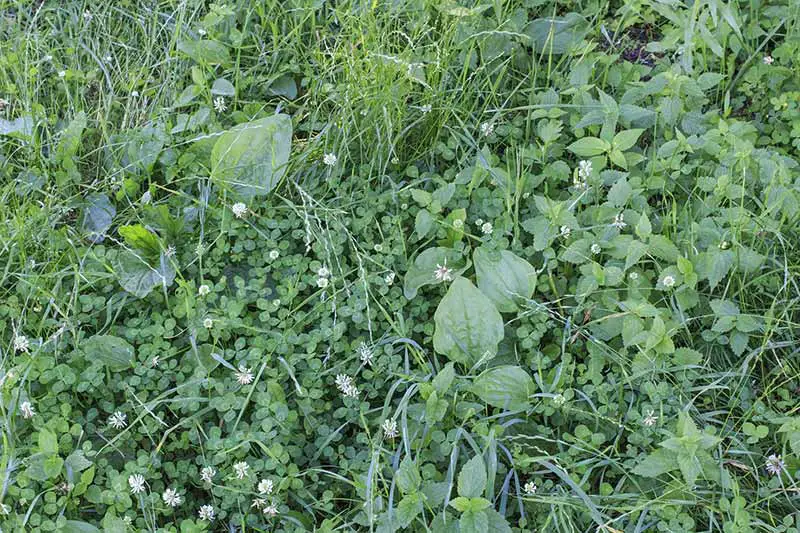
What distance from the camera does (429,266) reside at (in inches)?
90.1

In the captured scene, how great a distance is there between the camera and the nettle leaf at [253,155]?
7.98 ft

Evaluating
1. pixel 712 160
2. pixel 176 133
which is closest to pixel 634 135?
pixel 712 160

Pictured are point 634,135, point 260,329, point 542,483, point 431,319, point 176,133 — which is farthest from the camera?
point 176,133

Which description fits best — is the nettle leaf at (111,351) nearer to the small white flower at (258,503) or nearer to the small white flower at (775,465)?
the small white flower at (258,503)

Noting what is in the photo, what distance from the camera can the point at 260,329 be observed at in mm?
2109

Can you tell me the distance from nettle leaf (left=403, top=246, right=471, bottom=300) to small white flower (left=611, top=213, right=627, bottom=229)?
1.35 feet

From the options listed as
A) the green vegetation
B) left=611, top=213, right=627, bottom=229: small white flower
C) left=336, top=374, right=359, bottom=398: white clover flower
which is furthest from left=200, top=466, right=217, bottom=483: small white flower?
left=611, top=213, right=627, bottom=229: small white flower

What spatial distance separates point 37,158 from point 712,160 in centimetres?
201

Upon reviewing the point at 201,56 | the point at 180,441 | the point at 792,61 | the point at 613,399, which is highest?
the point at 792,61

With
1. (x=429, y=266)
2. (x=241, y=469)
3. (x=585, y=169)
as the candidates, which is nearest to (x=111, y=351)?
(x=241, y=469)

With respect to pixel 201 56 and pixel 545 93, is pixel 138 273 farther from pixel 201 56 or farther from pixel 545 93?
pixel 545 93

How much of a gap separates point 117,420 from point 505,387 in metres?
0.92

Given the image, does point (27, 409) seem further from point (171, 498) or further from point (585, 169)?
point (585, 169)

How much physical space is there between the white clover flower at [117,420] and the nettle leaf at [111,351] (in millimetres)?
135
